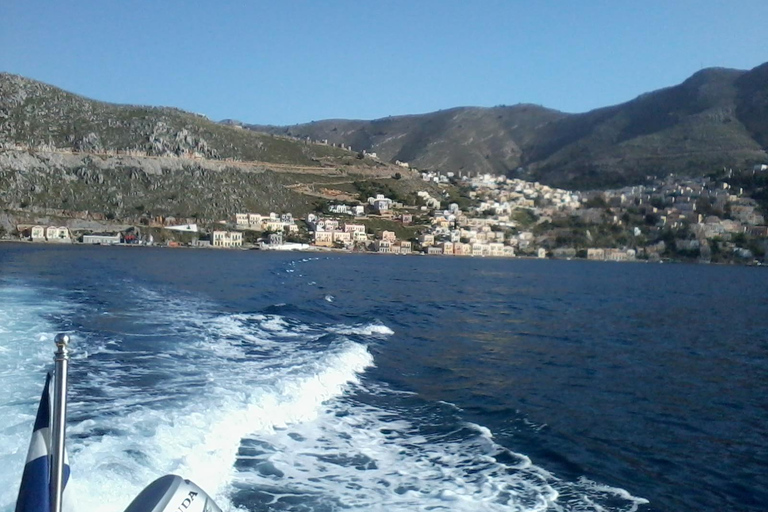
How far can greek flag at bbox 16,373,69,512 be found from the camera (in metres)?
2.49

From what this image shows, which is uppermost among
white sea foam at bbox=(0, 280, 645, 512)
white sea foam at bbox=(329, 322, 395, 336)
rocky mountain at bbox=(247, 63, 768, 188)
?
rocky mountain at bbox=(247, 63, 768, 188)

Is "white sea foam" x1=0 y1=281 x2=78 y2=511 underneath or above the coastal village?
underneath

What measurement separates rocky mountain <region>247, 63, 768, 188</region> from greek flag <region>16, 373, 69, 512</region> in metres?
113

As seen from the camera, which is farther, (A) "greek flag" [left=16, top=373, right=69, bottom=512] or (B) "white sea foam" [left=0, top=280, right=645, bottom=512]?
(B) "white sea foam" [left=0, top=280, right=645, bottom=512]

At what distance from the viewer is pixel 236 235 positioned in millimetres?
67375

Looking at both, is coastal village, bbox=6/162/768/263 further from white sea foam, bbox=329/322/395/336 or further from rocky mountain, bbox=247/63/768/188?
white sea foam, bbox=329/322/395/336

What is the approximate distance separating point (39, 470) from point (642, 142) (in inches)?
5484

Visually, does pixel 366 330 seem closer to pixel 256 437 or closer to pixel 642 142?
pixel 256 437

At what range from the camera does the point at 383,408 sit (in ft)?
27.1

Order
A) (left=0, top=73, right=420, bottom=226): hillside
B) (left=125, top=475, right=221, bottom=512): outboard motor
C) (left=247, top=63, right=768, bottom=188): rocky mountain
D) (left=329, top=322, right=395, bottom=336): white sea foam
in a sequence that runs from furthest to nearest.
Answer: (left=247, top=63, right=768, bottom=188): rocky mountain, (left=0, top=73, right=420, bottom=226): hillside, (left=329, top=322, right=395, bottom=336): white sea foam, (left=125, top=475, right=221, bottom=512): outboard motor

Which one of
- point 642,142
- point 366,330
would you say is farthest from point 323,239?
point 642,142

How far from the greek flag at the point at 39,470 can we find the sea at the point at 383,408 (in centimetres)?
32

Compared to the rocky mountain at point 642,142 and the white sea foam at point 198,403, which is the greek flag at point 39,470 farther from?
the rocky mountain at point 642,142

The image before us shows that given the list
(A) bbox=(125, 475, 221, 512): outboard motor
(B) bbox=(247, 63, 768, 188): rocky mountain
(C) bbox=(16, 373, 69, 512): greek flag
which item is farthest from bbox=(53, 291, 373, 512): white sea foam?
(B) bbox=(247, 63, 768, 188): rocky mountain
